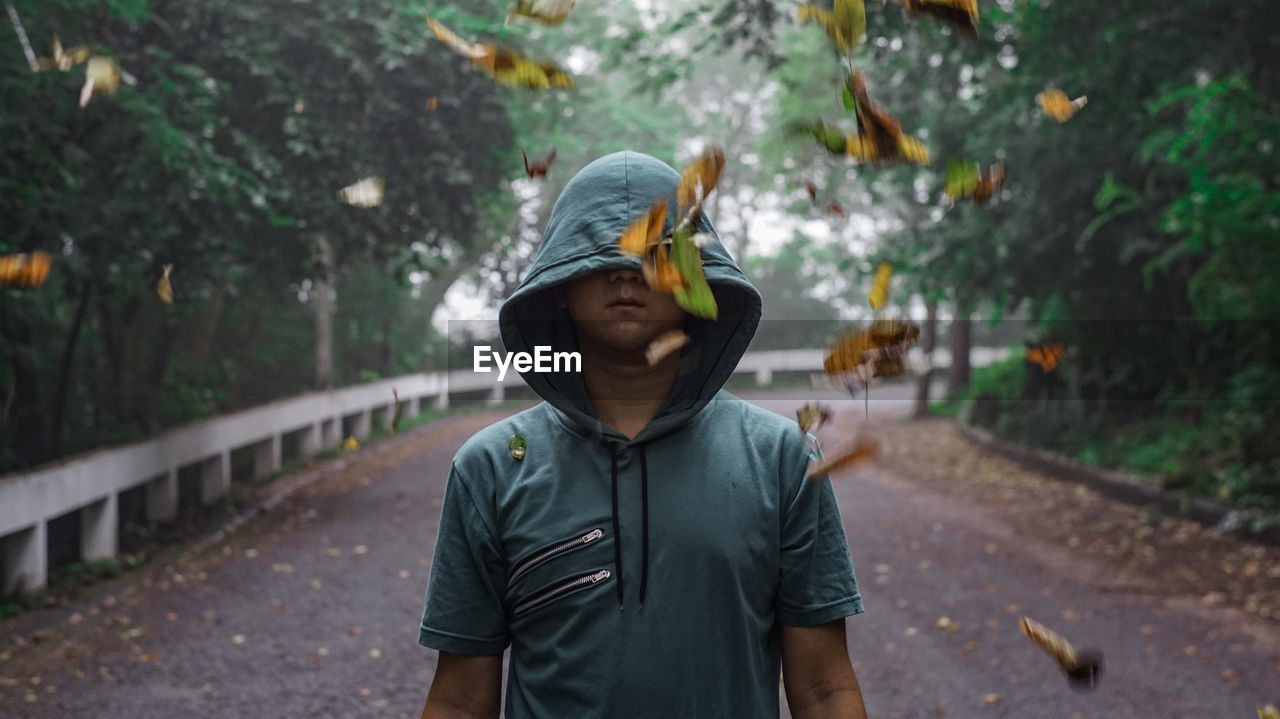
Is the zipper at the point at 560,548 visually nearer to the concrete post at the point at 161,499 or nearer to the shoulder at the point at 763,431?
the shoulder at the point at 763,431

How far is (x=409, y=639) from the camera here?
6305 millimetres

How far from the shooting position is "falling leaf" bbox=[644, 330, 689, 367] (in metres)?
1.88

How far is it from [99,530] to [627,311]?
7329 mm

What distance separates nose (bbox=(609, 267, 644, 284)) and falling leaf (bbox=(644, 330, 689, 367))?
4.1 inches

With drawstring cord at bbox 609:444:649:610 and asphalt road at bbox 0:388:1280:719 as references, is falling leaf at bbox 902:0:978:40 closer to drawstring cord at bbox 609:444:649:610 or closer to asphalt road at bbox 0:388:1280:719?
drawstring cord at bbox 609:444:649:610

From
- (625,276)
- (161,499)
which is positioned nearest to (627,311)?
(625,276)

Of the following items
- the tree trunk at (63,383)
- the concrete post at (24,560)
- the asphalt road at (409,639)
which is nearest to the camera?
the asphalt road at (409,639)

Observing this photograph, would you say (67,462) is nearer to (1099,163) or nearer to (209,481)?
(209,481)

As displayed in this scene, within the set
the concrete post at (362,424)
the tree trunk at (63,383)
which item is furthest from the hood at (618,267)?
the concrete post at (362,424)

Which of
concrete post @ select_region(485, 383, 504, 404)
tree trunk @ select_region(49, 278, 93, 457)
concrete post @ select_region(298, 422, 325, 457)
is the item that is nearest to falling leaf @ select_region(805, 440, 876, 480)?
tree trunk @ select_region(49, 278, 93, 457)

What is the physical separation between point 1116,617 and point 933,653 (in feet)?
4.69

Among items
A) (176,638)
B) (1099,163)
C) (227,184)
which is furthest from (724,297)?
(1099,163)

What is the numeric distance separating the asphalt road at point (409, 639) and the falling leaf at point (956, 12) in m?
3.60

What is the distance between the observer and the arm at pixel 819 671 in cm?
189
